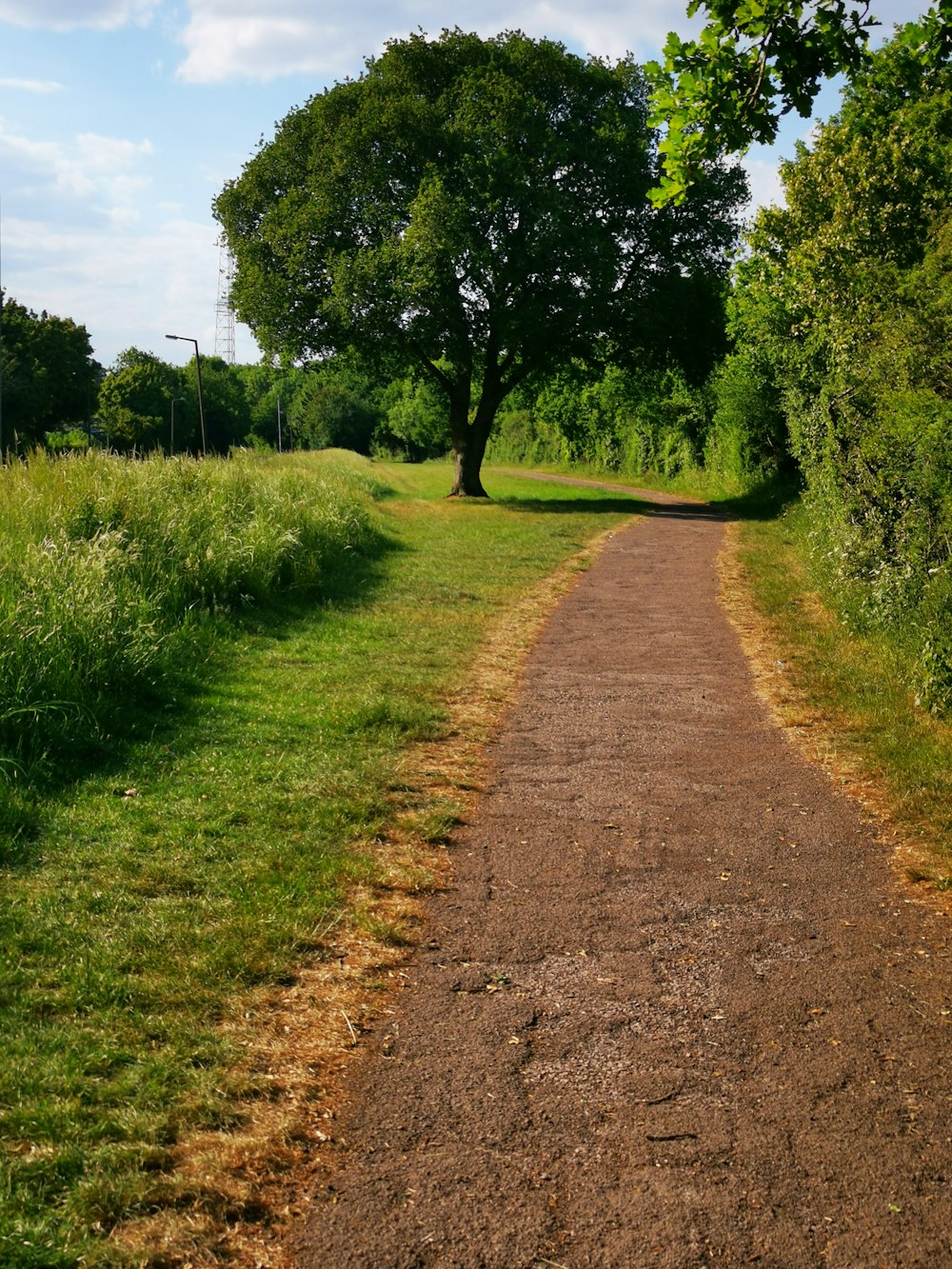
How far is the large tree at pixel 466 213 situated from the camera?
26.4 m

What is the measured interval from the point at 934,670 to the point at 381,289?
2121 cm

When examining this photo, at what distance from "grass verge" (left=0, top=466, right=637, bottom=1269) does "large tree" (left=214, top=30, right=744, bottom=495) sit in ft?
62.5

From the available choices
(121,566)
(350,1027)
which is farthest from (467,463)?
(350,1027)

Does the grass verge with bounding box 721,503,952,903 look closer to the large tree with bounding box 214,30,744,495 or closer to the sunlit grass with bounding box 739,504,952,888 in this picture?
the sunlit grass with bounding box 739,504,952,888

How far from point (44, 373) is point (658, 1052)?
60958mm

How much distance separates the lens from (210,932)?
14.5 ft

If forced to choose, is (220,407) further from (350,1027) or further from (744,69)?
(350,1027)

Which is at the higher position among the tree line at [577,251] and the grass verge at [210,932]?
the tree line at [577,251]

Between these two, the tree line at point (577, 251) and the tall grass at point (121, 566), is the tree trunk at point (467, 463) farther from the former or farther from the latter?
the tall grass at point (121, 566)

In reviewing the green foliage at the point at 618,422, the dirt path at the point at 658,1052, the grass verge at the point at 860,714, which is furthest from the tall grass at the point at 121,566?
the green foliage at the point at 618,422

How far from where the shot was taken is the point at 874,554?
36.2 ft

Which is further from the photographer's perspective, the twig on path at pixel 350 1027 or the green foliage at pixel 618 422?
the green foliage at pixel 618 422

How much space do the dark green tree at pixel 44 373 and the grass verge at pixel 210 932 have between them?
166 feet

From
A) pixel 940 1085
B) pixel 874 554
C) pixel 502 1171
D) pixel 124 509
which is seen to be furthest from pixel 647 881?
pixel 124 509
